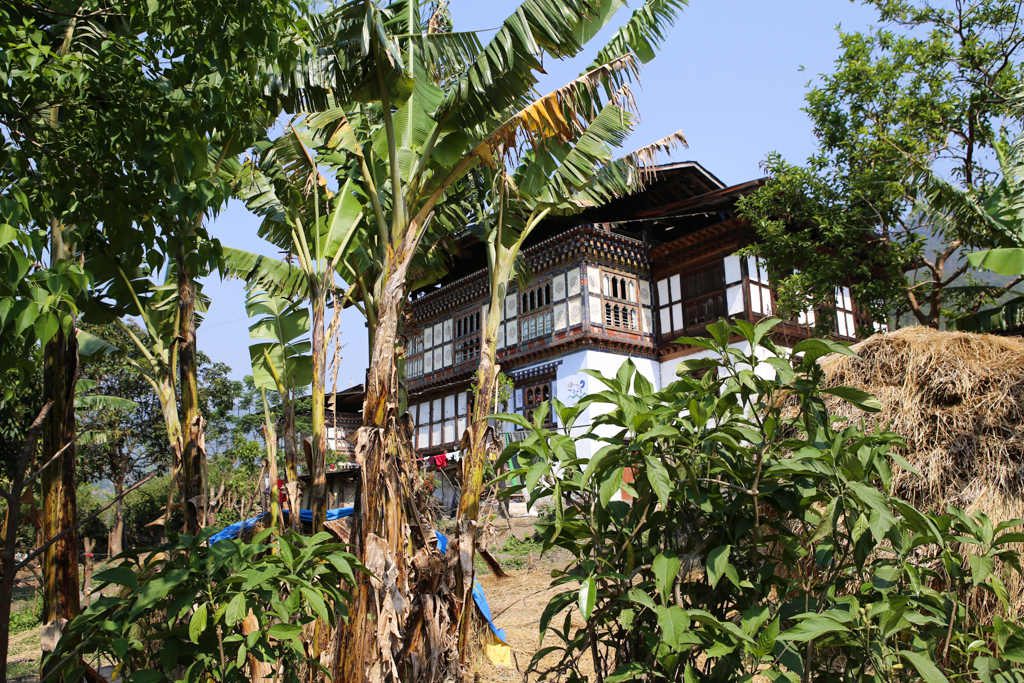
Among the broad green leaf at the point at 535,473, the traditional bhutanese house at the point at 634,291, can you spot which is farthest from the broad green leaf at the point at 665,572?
the traditional bhutanese house at the point at 634,291

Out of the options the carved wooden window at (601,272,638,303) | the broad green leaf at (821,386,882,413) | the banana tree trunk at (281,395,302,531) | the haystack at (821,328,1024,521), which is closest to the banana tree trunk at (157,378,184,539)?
the banana tree trunk at (281,395,302,531)

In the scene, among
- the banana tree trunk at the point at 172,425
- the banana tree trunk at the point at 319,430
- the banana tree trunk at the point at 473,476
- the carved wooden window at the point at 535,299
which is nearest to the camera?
the banana tree trunk at the point at 473,476

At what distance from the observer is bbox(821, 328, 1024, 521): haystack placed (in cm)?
489

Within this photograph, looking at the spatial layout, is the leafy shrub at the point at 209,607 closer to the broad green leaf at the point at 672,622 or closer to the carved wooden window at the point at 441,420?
the broad green leaf at the point at 672,622

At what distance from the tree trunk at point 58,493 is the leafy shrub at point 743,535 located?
310 centimetres

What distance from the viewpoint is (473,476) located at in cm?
492

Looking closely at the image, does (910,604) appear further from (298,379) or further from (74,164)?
(298,379)

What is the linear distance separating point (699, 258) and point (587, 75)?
17.1 meters

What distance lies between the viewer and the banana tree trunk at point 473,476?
4.68m

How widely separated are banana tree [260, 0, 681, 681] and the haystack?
297cm

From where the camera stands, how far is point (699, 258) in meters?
21.3

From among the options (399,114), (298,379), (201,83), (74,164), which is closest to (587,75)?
(399,114)

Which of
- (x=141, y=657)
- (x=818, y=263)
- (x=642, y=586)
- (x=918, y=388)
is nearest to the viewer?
(x=642, y=586)

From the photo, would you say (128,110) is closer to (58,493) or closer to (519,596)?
(58,493)
